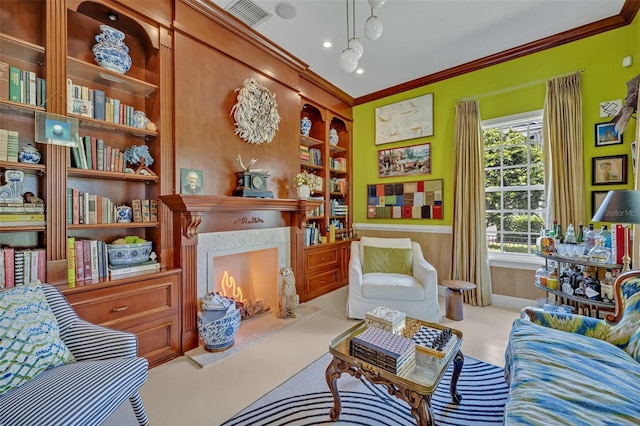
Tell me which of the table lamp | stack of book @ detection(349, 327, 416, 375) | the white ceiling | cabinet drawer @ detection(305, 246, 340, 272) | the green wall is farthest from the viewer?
cabinet drawer @ detection(305, 246, 340, 272)

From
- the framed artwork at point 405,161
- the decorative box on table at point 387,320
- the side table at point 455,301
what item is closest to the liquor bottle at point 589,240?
the side table at point 455,301

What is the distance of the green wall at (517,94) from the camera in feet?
8.73

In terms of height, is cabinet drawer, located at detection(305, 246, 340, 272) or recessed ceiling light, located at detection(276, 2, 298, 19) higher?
recessed ceiling light, located at detection(276, 2, 298, 19)

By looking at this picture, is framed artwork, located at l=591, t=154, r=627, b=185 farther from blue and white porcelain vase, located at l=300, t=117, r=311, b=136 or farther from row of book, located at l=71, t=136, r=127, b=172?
row of book, located at l=71, t=136, r=127, b=172

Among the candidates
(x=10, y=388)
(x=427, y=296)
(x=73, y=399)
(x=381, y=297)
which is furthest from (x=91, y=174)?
(x=427, y=296)

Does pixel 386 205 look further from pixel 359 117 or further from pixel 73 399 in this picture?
pixel 73 399

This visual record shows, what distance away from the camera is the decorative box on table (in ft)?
5.71

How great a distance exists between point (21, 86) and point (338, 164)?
3.56 m

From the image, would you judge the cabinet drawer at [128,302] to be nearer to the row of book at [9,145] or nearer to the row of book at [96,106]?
the row of book at [9,145]

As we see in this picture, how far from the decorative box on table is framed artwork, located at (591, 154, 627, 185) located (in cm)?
264

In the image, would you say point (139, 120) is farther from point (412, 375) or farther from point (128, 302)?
point (412, 375)

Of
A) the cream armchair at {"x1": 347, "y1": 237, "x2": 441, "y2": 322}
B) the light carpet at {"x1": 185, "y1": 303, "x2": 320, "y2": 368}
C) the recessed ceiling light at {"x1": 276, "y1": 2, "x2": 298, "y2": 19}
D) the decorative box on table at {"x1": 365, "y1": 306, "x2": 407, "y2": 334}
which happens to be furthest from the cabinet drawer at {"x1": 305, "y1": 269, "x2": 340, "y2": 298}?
the recessed ceiling light at {"x1": 276, "y1": 2, "x2": 298, "y2": 19}

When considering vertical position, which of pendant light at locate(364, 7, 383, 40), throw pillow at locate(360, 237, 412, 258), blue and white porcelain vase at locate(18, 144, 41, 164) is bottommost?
throw pillow at locate(360, 237, 412, 258)

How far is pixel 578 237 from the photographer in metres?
2.62
